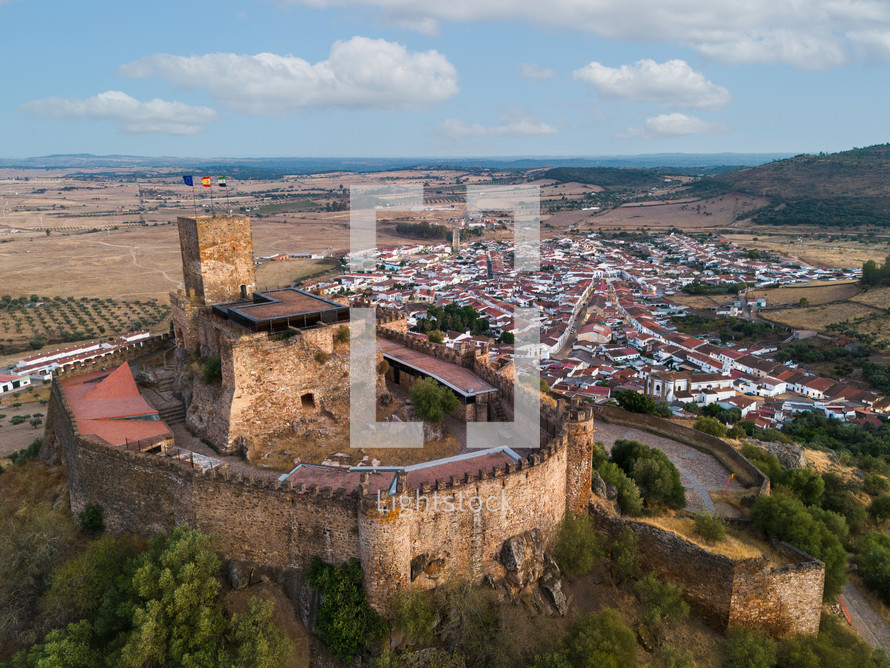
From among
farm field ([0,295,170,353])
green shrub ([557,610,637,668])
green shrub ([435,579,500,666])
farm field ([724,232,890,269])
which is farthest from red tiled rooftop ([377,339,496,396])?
farm field ([724,232,890,269])

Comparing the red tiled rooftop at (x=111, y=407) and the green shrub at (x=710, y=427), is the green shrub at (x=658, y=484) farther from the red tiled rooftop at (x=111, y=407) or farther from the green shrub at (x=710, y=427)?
the red tiled rooftop at (x=111, y=407)

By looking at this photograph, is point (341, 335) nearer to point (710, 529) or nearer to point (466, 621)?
point (466, 621)

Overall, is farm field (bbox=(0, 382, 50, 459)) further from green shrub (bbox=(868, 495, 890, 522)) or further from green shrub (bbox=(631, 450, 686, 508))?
green shrub (bbox=(868, 495, 890, 522))

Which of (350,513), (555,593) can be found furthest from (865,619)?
(350,513)

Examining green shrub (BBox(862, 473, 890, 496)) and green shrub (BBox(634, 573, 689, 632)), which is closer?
green shrub (BBox(634, 573, 689, 632))

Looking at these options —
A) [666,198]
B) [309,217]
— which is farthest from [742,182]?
[309,217]

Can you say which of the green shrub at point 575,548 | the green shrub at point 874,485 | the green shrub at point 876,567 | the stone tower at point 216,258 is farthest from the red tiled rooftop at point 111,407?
the green shrub at point 874,485
